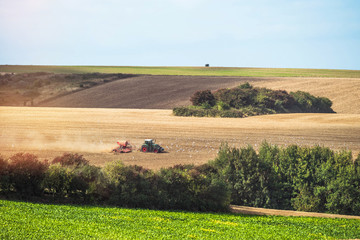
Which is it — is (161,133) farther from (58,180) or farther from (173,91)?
(173,91)

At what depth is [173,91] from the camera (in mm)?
94875

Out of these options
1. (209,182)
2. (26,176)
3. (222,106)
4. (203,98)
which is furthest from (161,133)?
(26,176)

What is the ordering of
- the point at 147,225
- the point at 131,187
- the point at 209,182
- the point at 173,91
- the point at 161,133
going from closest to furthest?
the point at 147,225 < the point at 131,187 < the point at 209,182 < the point at 161,133 < the point at 173,91

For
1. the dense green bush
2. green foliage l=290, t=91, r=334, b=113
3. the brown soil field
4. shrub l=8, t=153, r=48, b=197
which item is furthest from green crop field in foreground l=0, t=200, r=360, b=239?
green foliage l=290, t=91, r=334, b=113

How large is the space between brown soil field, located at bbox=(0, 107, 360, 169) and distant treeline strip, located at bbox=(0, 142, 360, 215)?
553 centimetres

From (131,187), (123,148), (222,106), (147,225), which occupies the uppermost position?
(222,106)

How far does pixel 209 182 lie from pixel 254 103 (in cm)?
4690

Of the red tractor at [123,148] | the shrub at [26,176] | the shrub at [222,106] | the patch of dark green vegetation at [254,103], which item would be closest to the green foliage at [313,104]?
the patch of dark green vegetation at [254,103]

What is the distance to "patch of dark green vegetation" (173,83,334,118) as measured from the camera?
69125 millimetres

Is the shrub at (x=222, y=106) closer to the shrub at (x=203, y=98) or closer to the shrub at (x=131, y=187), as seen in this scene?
the shrub at (x=203, y=98)

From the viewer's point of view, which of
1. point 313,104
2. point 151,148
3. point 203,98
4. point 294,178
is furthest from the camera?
point 313,104

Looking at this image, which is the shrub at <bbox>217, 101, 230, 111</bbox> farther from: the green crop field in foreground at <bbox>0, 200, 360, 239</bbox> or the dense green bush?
the green crop field in foreground at <bbox>0, 200, 360, 239</bbox>

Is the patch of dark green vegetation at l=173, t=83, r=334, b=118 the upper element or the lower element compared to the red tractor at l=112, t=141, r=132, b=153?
upper

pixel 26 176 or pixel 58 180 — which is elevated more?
pixel 26 176
